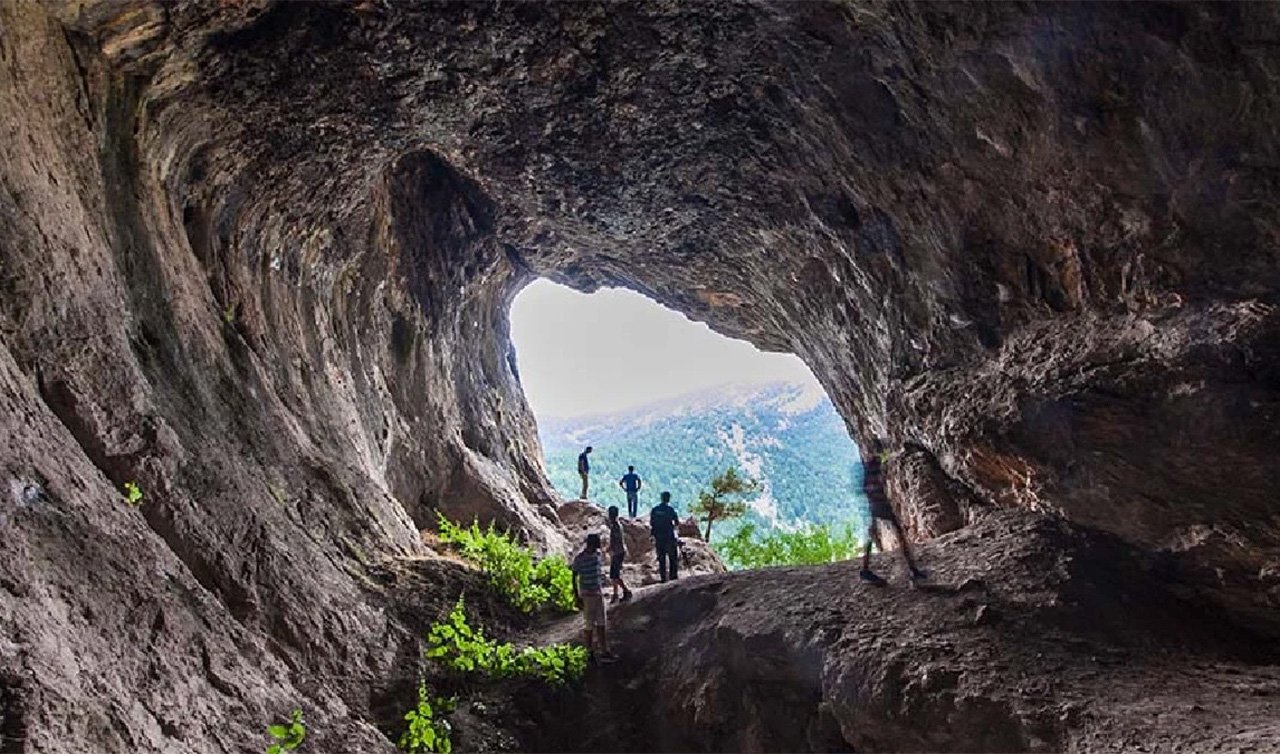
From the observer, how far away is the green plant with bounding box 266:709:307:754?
18.8 feet

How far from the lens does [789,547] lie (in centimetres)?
2006

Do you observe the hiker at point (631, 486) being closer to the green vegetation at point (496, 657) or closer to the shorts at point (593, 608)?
the shorts at point (593, 608)

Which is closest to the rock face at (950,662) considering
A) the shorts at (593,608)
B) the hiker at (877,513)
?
the hiker at (877,513)

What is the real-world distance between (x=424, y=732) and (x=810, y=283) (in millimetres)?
9523

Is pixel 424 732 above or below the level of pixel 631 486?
below

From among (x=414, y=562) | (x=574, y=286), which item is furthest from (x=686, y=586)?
(x=574, y=286)

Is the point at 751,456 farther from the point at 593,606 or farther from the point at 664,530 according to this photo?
the point at 593,606

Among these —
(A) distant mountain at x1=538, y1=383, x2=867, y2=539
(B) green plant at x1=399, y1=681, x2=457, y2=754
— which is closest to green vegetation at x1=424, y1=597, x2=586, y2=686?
(B) green plant at x1=399, y1=681, x2=457, y2=754

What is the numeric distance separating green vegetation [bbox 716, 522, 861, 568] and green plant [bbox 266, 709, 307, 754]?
43.8ft

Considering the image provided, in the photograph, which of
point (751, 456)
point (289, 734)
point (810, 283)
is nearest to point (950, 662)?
point (289, 734)

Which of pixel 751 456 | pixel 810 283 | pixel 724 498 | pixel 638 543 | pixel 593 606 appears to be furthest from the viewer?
pixel 751 456

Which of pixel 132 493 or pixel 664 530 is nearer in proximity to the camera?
pixel 132 493

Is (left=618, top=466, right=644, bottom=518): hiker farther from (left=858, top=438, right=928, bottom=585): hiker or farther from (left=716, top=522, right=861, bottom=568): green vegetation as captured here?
(left=858, top=438, right=928, bottom=585): hiker

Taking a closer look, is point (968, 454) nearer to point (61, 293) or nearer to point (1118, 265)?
point (1118, 265)
